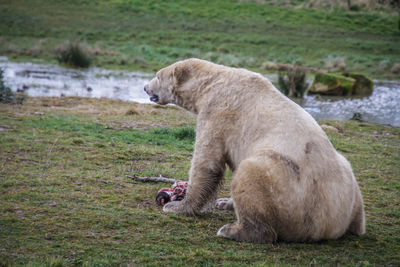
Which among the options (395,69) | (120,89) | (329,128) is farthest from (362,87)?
(120,89)

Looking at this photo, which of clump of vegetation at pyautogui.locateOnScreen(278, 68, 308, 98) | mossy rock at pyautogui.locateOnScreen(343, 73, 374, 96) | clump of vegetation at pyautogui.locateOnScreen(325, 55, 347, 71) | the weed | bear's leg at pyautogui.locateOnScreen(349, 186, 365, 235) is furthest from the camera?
clump of vegetation at pyautogui.locateOnScreen(325, 55, 347, 71)

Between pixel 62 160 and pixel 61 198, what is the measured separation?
217 centimetres

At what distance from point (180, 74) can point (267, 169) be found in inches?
90.5

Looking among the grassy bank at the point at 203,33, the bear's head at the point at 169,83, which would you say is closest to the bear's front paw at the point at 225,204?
the bear's head at the point at 169,83

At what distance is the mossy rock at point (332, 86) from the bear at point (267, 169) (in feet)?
53.5

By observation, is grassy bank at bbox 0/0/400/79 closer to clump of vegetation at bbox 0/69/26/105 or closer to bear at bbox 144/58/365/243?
clump of vegetation at bbox 0/69/26/105

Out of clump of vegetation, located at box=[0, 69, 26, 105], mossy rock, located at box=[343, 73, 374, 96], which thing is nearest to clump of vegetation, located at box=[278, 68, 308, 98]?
mossy rock, located at box=[343, 73, 374, 96]

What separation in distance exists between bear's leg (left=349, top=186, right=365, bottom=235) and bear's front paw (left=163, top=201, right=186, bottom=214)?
7.02ft

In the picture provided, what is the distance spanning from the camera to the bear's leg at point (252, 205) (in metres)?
4.63

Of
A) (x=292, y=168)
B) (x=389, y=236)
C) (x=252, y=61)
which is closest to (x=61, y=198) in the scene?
(x=292, y=168)

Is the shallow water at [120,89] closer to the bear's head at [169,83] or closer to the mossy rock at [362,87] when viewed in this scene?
the mossy rock at [362,87]

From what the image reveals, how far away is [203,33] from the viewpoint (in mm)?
37531

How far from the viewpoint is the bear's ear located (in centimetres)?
629

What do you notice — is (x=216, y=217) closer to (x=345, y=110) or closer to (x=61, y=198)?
(x=61, y=198)
